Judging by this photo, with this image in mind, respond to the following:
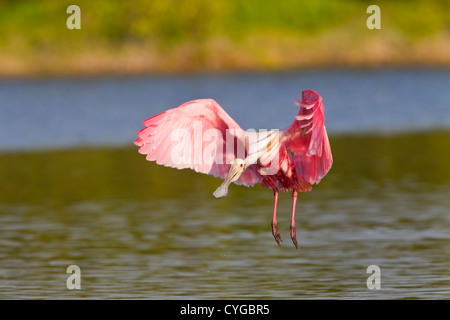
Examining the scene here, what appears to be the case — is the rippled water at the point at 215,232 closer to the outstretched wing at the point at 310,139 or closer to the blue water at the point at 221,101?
the outstretched wing at the point at 310,139

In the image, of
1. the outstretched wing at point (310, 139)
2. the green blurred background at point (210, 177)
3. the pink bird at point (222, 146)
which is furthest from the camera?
the green blurred background at point (210, 177)

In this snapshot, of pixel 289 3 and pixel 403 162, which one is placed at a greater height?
pixel 289 3

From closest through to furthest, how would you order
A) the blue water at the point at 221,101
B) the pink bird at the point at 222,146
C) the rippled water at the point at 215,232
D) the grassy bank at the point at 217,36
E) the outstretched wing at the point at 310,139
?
the outstretched wing at the point at 310,139
the pink bird at the point at 222,146
the rippled water at the point at 215,232
the blue water at the point at 221,101
the grassy bank at the point at 217,36

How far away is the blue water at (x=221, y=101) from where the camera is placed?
33.8 meters

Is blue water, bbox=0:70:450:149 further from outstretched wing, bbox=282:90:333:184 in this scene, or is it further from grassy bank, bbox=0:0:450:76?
outstretched wing, bbox=282:90:333:184

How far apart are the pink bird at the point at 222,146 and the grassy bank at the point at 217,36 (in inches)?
1849

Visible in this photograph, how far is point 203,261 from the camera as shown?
14602 mm

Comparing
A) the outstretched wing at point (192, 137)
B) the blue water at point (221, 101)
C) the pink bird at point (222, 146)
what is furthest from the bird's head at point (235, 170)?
the blue water at point (221, 101)

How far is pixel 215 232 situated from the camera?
16672 mm

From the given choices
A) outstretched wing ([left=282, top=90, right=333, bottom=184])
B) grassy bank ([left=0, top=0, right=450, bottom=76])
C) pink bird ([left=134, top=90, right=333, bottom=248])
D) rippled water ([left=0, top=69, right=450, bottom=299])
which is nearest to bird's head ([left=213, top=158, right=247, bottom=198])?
pink bird ([left=134, top=90, right=333, bottom=248])

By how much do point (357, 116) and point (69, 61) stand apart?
92.8ft

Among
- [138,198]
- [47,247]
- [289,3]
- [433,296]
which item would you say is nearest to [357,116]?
[138,198]

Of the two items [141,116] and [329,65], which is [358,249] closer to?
[141,116]

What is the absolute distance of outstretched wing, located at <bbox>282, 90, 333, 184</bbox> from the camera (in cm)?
1267
